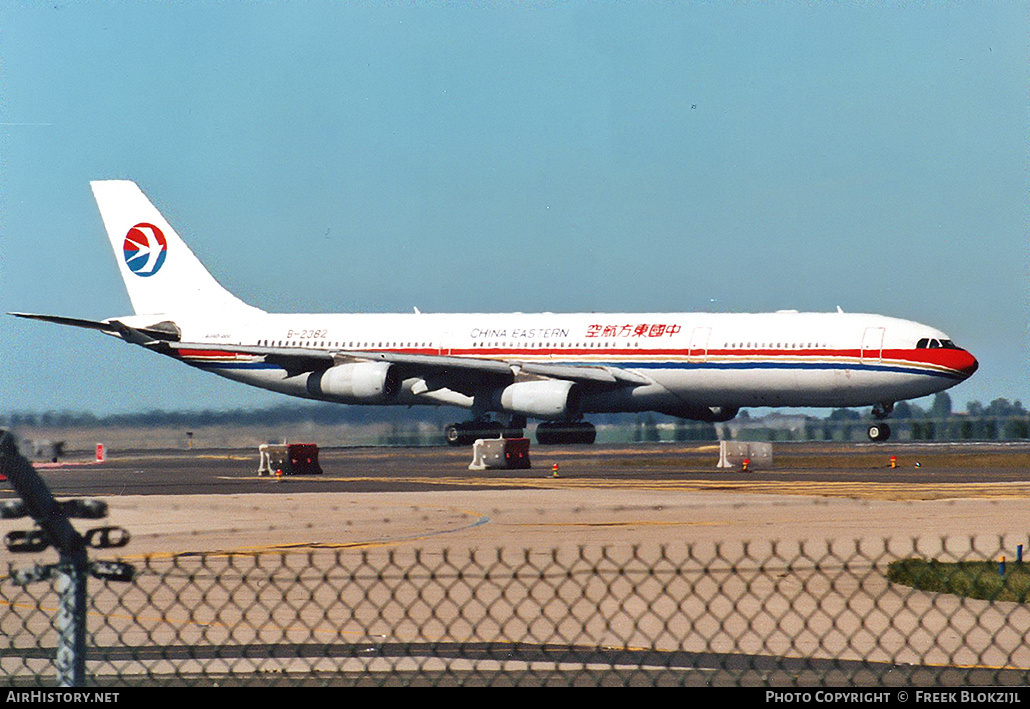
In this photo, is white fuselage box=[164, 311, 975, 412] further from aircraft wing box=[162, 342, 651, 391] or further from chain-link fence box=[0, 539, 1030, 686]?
chain-link fence box=[0, 539, 1030, 686]

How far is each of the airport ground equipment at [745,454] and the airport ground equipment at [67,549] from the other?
122 ft

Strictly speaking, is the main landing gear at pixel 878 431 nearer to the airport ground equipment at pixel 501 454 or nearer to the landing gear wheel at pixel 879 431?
the landing gear wheel at pixel 879 431

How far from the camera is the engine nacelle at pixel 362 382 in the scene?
5316 cm

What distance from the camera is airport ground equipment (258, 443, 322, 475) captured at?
4128cm

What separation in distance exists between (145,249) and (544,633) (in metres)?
55.7

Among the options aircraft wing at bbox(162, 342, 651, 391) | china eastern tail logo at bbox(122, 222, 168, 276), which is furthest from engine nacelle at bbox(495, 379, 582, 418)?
china eastern tail logo at bbox(122, 222, 168, 276)

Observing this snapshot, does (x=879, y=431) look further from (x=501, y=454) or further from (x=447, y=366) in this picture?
(x=501, y=454)

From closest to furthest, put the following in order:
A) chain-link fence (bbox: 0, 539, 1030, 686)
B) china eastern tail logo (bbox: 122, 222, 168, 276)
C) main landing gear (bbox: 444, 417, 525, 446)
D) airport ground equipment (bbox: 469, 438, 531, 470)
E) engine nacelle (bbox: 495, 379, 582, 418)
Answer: chain-link fence (bbox: 0, 539, 1030, 686) → airport ground equipment (bbox: 469, 438, 531, 470) → engine nacelle (bbox: 495, 379, 582, 418) → main landing gear (bbox: 444, 417, 525, 446) → china eastern tail logo (bbox: 122, 222, 168, 276)

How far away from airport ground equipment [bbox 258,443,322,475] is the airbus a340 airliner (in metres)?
11.4

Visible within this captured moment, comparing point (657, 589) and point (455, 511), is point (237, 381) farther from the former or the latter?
point (657, 589)

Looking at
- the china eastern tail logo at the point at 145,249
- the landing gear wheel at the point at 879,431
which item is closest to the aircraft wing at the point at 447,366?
the landing gear wheel at the point at 879,431

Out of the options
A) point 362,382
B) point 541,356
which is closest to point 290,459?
point 362,382

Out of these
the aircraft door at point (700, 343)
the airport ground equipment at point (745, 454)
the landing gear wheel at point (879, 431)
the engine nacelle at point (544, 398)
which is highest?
the aircraft door at point (700, 343)

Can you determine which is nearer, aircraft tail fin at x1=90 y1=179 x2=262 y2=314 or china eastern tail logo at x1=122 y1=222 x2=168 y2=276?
aircraft tail fin at x1=90 y1=179 x2=262 y2=314
